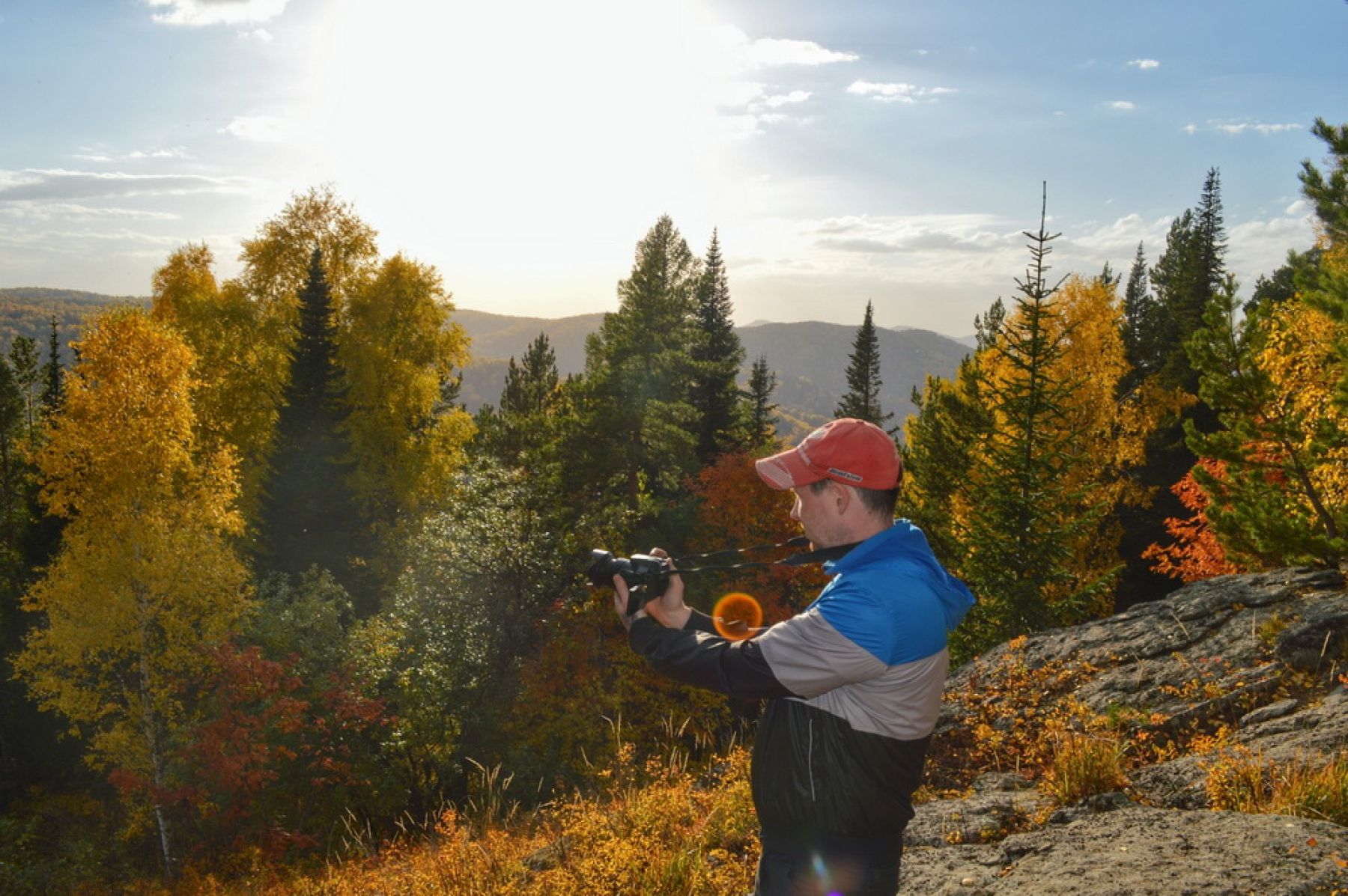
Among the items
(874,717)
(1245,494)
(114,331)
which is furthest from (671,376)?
(874,717)

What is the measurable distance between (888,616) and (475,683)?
18.6 metres

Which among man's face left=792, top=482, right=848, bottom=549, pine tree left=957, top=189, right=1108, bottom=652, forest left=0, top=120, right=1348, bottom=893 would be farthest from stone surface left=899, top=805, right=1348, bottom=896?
pine tree left=957, top=189, right=1108, bottom=652

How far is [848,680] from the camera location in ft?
8.67

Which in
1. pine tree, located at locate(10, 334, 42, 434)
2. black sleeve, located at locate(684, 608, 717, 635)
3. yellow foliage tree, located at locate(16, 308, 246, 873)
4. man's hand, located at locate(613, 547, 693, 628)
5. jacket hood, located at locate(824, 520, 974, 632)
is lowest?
yellow foliage tree, located at locate(16, 308, 246, 873)

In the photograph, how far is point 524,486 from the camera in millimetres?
22484

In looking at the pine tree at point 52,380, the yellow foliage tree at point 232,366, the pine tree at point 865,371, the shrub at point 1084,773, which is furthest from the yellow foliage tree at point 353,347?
the shrub at point 1084,773

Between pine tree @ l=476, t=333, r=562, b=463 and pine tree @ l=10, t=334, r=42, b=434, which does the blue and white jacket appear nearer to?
pine tree @ l=476, t=333, r=562, b=463

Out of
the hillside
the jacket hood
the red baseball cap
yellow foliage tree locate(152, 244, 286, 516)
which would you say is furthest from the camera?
yellow foliage tree locate(152, 244, 286, 516)

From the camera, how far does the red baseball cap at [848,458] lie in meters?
2.92

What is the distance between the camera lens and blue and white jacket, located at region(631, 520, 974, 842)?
8.66 feet

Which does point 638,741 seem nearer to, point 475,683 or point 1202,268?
point 475,683

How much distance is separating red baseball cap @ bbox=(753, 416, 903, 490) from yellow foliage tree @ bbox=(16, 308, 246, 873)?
60.3 ft

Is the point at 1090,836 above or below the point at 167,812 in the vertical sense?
above

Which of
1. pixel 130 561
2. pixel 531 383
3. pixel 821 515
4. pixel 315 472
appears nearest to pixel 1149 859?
pixel 821 515
